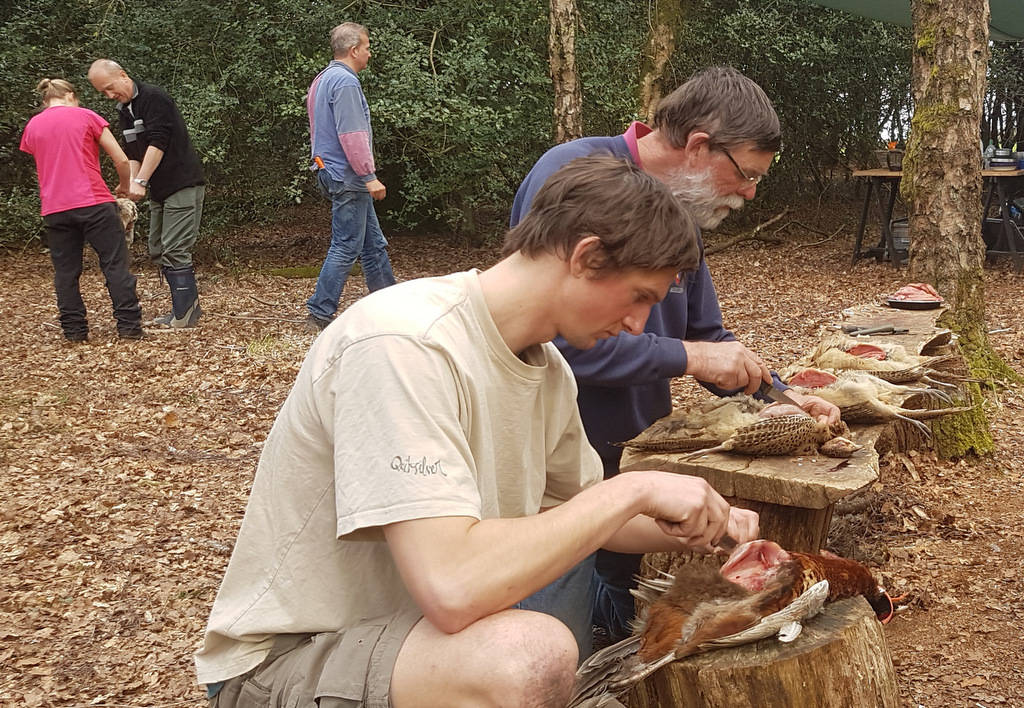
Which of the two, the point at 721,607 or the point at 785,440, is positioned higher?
the point at 785,440

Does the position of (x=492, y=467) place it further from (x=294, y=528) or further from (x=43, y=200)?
(x=43, y=200)

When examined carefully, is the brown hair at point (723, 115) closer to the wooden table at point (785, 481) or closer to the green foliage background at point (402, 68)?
the wooden table at point (785, 481)

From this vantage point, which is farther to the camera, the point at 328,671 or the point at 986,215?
the point at 986,215

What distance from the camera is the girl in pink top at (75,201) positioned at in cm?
777

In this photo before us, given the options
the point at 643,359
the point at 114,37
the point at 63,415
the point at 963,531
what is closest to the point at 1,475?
the point at 63,415

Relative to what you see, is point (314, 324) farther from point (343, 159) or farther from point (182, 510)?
point (182, 510)

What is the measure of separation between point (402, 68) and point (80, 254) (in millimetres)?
4426

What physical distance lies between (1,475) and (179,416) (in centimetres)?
123

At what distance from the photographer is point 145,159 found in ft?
26.8

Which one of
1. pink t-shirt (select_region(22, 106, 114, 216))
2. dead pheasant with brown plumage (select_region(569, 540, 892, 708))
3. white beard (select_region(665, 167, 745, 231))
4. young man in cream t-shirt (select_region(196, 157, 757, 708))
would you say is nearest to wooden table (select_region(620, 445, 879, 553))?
dead pheasant with brown plumage (select_region(569, 540, 892, 708))

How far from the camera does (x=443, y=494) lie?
68.7 inches

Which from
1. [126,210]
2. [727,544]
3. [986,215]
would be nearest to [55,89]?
[126,210]

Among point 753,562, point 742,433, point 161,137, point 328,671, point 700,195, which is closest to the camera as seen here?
point 328,671

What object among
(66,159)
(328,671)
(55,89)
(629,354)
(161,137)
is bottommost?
(328,671)
